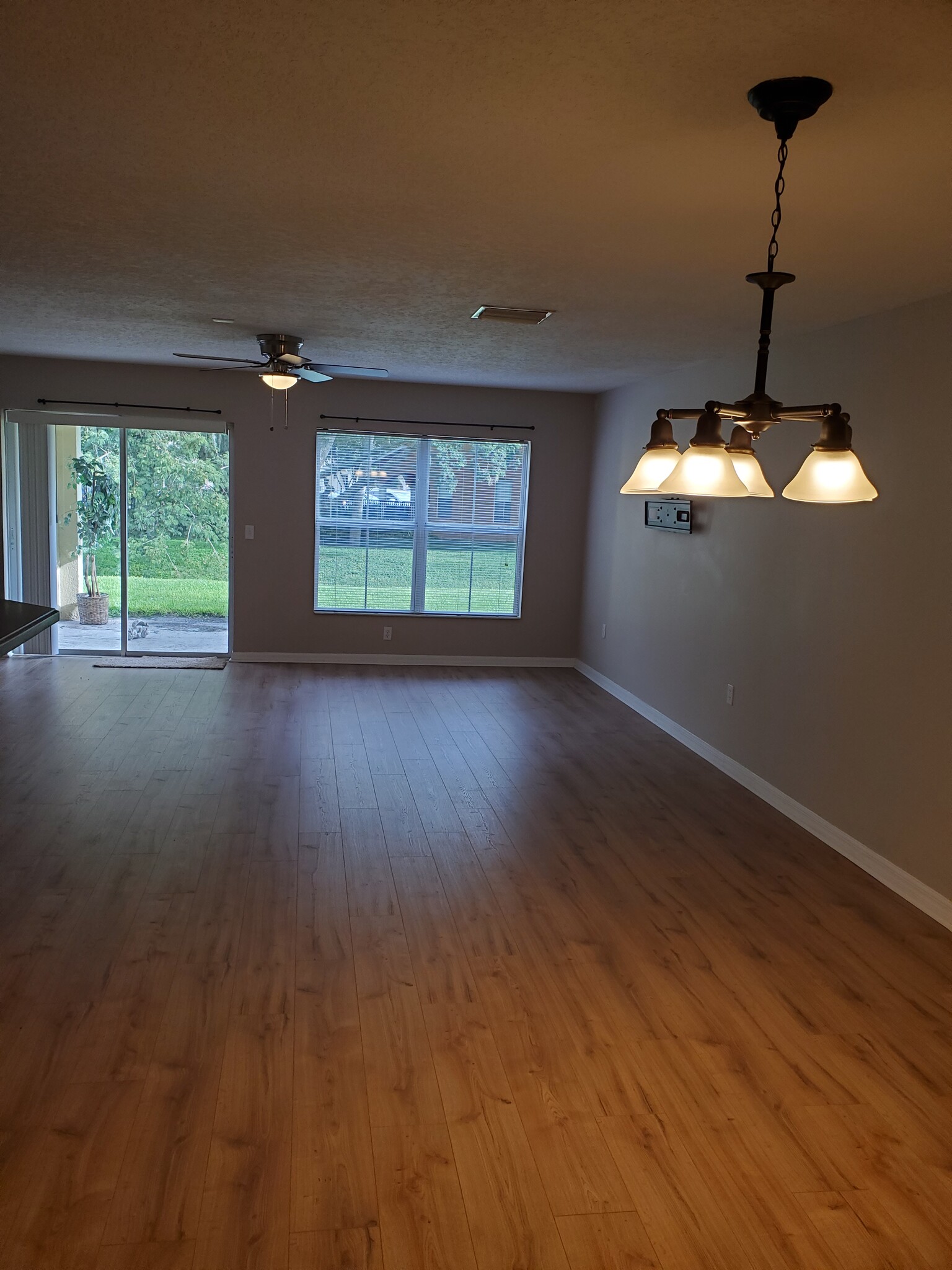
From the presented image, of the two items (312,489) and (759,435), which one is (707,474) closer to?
(759,435)

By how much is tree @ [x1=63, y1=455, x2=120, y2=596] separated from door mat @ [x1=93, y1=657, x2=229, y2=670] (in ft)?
3.12

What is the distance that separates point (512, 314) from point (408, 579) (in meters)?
3.83

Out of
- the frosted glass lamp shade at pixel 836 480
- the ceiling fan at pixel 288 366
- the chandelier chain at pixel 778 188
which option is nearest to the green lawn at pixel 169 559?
the ceiling fan at pixel 288 366

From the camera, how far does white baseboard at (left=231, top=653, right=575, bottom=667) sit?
25.6ft

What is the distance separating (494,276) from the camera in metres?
3.70

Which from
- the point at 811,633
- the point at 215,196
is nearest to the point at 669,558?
the point at 811,633

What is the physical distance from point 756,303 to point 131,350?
4547mm

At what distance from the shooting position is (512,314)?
4.40 metres

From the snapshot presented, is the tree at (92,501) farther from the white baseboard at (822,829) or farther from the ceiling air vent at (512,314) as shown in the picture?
the white baseboard at (822,829)

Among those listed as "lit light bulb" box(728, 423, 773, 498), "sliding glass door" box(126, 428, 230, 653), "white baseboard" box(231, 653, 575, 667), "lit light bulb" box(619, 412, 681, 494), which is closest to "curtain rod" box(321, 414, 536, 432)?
"sliding glass door" box(126, 428, 230, 653)

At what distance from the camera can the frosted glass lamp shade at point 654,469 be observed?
2.12 metres

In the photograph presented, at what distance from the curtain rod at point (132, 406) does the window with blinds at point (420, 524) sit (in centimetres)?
103

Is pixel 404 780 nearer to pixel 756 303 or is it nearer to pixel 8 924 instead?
pixel 8 924

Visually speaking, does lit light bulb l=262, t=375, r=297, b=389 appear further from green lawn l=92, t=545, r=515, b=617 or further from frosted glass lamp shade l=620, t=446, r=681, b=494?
frosted glass lamp shade l=620, t=446, r=681, b=494
